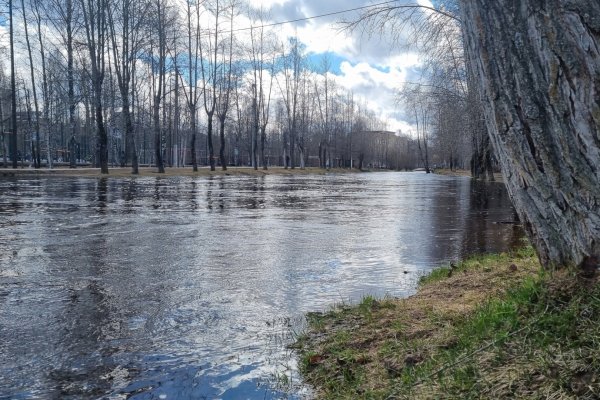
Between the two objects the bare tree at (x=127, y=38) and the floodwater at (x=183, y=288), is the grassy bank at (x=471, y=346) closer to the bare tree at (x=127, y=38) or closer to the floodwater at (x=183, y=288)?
the floodwater at (x=183, y=288)

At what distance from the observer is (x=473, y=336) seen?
8.79 feet

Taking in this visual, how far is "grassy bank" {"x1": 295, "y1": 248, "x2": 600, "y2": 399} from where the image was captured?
2.11 metres

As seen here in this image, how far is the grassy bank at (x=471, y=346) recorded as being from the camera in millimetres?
2113

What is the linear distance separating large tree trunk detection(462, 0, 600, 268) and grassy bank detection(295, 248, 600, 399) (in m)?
0.33

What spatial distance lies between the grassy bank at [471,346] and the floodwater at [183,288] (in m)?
0.33

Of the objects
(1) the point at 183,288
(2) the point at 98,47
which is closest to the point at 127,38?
(2) the point at 98,47

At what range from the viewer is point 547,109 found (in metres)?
2.61

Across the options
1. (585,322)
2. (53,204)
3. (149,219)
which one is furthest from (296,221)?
(585,322)

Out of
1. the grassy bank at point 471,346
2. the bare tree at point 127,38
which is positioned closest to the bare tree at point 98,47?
the bare tree at point 127,38

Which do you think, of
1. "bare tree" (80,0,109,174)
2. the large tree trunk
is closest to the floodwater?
the large tree trunk

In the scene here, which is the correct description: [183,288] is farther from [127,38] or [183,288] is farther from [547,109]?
[127,38]

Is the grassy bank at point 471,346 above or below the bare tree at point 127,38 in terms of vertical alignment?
below

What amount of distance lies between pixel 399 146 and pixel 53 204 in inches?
5187

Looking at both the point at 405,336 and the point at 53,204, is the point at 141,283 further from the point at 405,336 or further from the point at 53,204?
the point at 53,204
